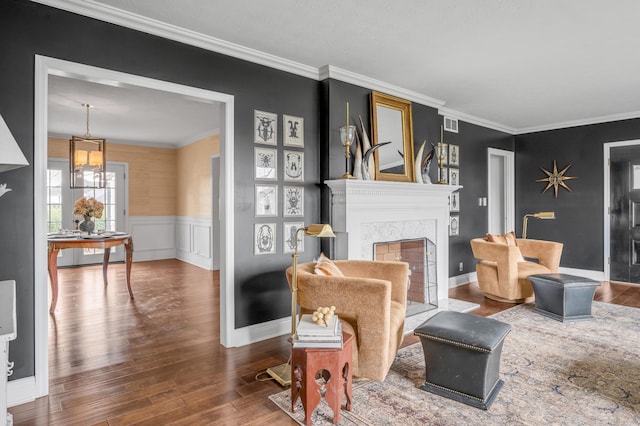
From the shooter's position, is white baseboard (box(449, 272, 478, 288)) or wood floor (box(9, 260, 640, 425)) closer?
wood floor (box(9, 260, 640, 425))

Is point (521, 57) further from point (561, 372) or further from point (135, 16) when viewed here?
point (135, 16)

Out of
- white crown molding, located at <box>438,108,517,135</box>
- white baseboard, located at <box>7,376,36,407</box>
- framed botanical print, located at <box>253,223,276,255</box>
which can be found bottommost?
white baseboard, located at <box>7,376,36,407</box>

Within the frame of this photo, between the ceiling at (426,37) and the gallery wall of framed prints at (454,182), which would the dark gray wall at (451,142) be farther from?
the ceiling at (426,37)

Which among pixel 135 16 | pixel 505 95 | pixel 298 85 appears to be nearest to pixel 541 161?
pixel 505 95

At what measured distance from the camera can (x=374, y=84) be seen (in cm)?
417

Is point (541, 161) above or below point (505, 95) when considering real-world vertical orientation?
below

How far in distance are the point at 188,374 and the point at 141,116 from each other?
4.35m

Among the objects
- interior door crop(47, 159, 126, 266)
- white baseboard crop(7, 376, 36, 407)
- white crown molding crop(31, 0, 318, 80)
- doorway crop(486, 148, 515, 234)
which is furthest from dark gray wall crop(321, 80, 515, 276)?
interior door crop(47, 159, 126, 266)

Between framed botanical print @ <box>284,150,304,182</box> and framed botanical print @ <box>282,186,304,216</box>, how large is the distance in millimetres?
93

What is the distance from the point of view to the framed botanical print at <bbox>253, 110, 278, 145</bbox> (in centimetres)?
347

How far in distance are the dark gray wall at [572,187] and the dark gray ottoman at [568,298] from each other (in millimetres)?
2590

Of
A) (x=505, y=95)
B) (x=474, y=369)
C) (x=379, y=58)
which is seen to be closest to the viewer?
(x=474, y=369)

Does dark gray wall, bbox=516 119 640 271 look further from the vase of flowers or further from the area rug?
the vase of flowers

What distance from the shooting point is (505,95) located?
4.81 meters
